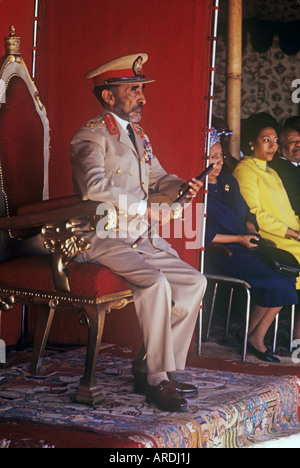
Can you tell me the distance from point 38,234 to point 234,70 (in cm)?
254

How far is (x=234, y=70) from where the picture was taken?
5027 millimetres

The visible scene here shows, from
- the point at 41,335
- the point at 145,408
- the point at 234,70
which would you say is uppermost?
the point at 234,70

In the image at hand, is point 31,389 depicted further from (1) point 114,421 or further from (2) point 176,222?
(2) point 176,222

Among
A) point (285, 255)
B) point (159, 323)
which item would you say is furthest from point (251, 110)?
point (159, 323)

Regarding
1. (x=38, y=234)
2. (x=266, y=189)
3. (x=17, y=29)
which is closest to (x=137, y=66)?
(x=38, y=234)

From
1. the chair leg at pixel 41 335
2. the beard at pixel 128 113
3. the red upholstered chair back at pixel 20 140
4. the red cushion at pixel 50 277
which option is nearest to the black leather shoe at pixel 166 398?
the red cushion at pixel 50 277

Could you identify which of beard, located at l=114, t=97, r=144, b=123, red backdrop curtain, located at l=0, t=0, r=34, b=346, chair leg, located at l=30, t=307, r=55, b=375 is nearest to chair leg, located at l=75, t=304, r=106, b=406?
chair leg, located at l=30, t=307, r=55, b=375

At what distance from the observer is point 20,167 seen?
3129 mm

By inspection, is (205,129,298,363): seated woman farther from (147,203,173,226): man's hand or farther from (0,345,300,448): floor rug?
(147,203,173,226): man's hand

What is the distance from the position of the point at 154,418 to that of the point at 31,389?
0.70 metres

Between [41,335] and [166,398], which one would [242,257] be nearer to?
[41,335]

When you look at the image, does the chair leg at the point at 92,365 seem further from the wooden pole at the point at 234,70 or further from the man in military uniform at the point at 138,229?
the wooden pole at the point at 234,70

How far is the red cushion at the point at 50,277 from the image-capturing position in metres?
2.75

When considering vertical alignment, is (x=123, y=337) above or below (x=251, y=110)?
below
